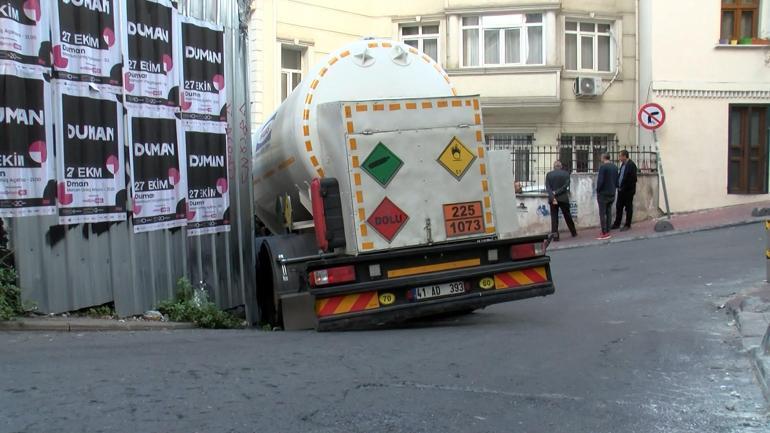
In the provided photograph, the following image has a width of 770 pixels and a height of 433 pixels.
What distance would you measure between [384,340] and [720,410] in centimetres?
308

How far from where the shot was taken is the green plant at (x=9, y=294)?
691 cm

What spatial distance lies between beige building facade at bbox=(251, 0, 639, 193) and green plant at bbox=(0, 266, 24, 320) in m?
13.9

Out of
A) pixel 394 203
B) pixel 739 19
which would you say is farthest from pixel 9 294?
pixel 739 19

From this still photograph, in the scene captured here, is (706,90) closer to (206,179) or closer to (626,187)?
Answer: (626,187)

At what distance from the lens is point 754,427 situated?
4.65 m

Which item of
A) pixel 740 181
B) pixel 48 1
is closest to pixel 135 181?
pixel 48 1

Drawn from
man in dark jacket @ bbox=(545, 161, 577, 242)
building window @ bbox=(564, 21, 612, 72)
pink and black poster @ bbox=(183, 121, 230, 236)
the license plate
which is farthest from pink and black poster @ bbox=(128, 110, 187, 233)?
building window @ bbox=(564, 21, 612, 72)

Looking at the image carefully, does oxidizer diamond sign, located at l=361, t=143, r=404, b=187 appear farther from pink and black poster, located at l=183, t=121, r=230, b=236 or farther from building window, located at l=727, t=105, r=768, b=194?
building window, located at l=727, t=105, r=768, b=194

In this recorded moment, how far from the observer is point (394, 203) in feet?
24.7

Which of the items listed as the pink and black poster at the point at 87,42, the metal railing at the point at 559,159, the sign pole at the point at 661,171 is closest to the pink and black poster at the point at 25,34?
the pink and black poster at the point at 87,42

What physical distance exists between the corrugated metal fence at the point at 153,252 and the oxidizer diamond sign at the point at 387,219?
8.52ft

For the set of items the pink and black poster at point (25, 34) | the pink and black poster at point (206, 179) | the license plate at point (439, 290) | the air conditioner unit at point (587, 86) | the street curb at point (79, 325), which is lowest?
the street curb at point (79, 325)

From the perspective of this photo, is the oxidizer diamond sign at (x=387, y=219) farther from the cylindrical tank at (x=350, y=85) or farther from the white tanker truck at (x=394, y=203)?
the cylindrical tank at (x=350, y=85)

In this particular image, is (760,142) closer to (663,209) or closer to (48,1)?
(663,209)
